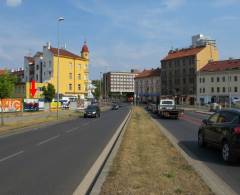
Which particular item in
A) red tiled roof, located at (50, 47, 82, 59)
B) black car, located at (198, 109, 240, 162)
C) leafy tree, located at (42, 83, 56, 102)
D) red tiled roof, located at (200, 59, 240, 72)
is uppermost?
red tiled roof, located at (50, 47, 82, 59)

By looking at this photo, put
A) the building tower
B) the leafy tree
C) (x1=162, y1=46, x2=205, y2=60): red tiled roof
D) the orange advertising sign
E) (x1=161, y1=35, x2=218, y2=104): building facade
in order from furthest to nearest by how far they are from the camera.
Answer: (x1=162, y1=46, x2=205, y2=60): red tiled roof → (x1=161, y1=35, x2=218, y2=104): building facade → the building tower → the leafy tree → the orange advertising sign

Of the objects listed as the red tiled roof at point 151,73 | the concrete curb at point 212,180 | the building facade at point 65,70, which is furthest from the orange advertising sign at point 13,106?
the red tiled roof at point 151,73

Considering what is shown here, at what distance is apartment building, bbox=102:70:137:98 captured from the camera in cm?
16912

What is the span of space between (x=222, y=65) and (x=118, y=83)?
231ft

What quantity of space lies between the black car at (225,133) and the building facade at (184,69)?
328 ft

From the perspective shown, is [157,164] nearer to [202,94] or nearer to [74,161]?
[74,161]

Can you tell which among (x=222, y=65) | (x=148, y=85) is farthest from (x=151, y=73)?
(x=222, y=65)

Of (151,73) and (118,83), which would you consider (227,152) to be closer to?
(151,73)

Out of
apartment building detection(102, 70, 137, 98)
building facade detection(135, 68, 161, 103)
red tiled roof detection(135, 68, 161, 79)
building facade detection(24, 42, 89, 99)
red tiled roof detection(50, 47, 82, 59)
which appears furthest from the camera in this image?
apartment building detection(102, 70, 137, 98)

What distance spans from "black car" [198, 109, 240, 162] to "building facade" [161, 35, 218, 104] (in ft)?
328

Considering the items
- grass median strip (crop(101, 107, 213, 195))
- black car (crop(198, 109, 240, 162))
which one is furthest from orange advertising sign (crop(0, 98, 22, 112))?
grass median strip (crop(101, 107, 213, 195))

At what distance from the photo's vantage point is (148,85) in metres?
150

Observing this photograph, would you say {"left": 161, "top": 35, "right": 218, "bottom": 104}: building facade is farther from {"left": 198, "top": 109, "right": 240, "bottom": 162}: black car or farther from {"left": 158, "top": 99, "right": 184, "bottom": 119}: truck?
{"left": 198, "top": 109, "right": 240, "bottom": 162}: black car

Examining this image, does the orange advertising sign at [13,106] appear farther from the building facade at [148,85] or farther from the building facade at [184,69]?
the building facade at [148,85]
